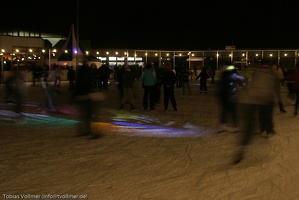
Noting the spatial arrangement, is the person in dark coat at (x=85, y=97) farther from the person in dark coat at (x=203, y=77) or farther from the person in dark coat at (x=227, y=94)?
the person in dark coat at (x=203, y=77)

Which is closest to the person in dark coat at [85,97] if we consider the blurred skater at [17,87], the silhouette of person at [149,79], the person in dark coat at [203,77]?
the blurred skater at [17,87]

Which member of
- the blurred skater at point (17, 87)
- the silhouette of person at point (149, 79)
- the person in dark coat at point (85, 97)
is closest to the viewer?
the person in dark coat at point (85, 97)

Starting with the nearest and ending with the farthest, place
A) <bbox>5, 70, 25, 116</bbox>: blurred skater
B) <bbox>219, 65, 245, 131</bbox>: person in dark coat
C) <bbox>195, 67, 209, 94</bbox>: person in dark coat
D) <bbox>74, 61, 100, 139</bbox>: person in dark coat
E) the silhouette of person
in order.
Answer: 1. <bbox>74, 61, 100, 139</bbox>: person in dark coat
2. <bbox>219, 65, 245, 131</bbox>: person in dark coat
3. <bbox>5, 70, 25, 116</bbox>: blurred skater
4. the silhouette of person
5. <bbox>195, 67, 209, 94</bbox>: person in dark coat

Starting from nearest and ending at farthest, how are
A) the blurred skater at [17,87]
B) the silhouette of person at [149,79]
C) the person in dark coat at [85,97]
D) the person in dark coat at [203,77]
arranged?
the person in dark coat at [85,97] → the blurred skater at [17,87] → the silhouette of person at [149,79] → the person in dark coat at [203,77]

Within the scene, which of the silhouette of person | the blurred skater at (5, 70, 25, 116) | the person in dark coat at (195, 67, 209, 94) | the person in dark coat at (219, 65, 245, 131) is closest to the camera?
the person in dark coat at (219, 65, 245, 131)

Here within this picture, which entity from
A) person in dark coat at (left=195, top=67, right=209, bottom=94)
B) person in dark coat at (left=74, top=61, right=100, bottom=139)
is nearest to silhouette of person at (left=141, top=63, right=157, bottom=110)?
person in dark coat at (left=74, top=61, right=100, bottom=139)

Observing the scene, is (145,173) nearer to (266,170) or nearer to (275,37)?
(266,170)

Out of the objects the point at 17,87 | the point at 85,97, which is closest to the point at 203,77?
the point at 17,87

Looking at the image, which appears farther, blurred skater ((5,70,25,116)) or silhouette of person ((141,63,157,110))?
silhouette of person ((141,63,157,110))

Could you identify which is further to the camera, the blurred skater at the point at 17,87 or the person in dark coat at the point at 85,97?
the blurred skater at the point at 17,87

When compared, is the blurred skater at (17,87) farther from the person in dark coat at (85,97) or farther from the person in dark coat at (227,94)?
the person in dark coat at (227,94)

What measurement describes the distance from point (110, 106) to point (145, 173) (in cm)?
860

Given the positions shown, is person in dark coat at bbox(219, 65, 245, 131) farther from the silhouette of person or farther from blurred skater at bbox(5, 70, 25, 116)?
blurred skater at bbox(5, 70, 25, 116)

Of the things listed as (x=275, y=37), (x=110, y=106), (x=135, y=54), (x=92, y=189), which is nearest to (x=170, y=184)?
(x=92, y=189)
